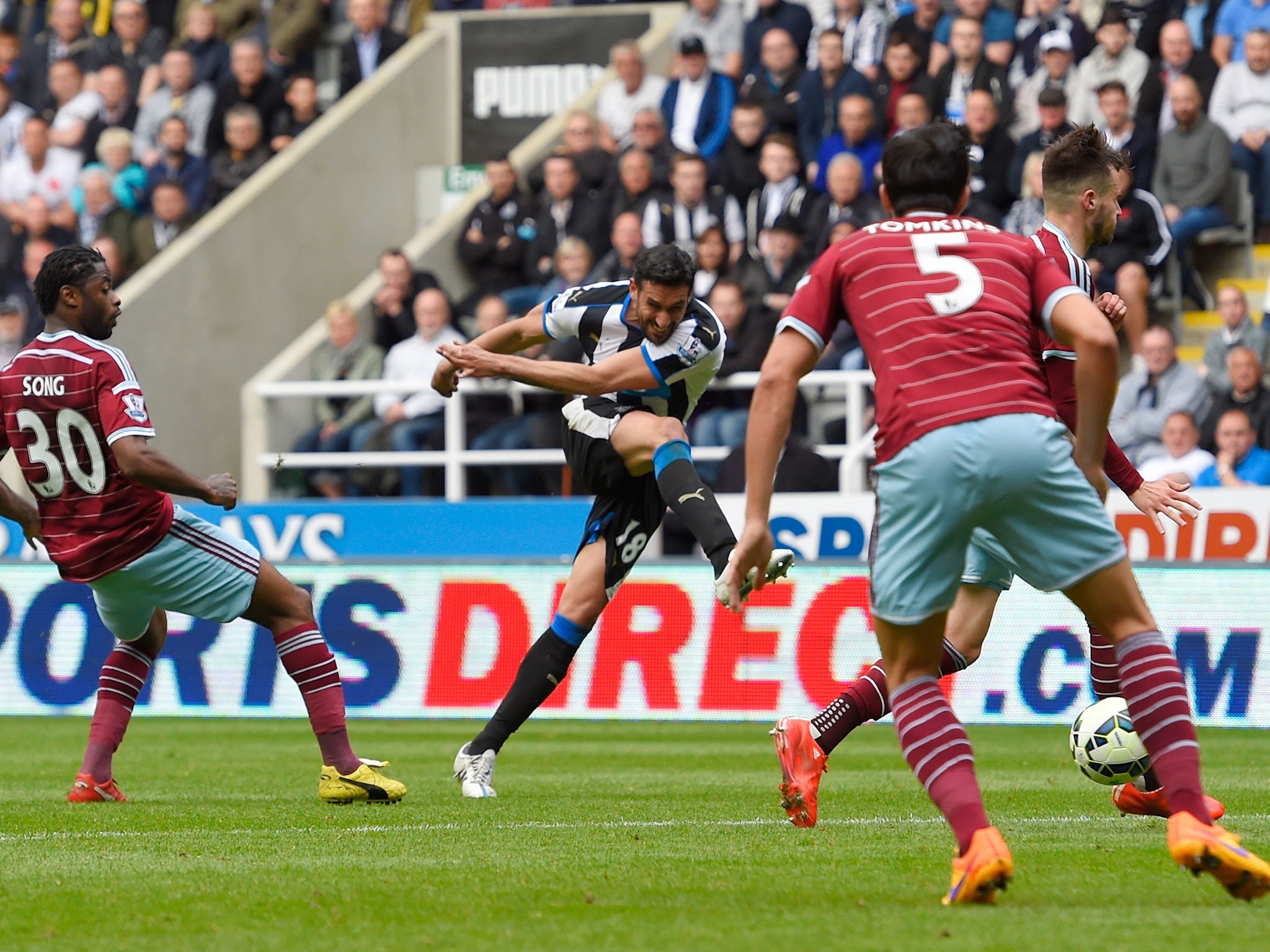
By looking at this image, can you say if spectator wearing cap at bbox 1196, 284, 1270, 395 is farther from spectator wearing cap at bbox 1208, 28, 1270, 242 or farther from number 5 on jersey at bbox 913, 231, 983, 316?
number 5 on jersey at bbox 913, 231, 983, 316

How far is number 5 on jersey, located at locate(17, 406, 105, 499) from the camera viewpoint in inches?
300

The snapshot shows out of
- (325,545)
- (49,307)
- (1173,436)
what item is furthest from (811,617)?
(49,307)

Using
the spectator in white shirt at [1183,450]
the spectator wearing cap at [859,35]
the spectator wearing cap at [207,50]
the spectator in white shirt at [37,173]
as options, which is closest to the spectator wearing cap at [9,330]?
the spectator in white shirt at [37,173]

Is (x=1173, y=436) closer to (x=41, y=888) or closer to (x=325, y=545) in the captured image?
(x=325, y=545)

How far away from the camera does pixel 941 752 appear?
16.7 ft

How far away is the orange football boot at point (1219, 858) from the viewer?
4.79 meters

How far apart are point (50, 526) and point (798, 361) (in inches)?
151

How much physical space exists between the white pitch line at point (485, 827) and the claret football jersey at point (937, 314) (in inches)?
90.3

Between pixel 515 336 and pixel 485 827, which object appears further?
pixel 515 336

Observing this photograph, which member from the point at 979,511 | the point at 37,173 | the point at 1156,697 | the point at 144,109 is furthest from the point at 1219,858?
the point at 37,173

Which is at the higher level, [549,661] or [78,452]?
[78,452]

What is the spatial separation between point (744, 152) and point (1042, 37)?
2.82m

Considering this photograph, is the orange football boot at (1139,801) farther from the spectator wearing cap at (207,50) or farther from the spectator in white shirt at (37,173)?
the spectator wearing cap at (207,50)

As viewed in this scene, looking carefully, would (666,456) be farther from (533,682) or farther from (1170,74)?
(1170,74)
